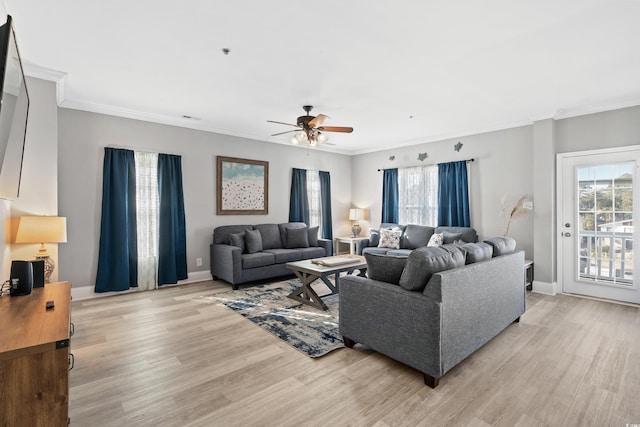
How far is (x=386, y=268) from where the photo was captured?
101 inches

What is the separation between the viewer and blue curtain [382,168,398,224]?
668cm

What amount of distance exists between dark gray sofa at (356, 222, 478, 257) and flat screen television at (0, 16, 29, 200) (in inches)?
166

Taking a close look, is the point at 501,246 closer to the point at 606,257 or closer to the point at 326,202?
the point at 606,257

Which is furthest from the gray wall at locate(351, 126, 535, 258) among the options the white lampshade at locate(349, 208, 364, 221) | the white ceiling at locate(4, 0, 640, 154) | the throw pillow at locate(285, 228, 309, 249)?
the throw pillow at locate(285, 228, 309, 249)

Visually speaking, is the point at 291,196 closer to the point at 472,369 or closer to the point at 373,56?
the point at 373,56

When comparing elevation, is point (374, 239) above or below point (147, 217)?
below

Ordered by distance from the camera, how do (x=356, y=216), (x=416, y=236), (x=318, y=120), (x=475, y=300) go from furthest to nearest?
1. (x=356, y=216)
2. (x=416, y=236)
3. (x=318, y=120)
4. (x=475, y=300)

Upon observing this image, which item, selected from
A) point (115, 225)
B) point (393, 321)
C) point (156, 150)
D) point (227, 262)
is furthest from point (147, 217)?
point (393, 321)

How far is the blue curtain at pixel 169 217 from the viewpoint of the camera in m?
4.81

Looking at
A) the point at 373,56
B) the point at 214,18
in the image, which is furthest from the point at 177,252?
the point at 373,56

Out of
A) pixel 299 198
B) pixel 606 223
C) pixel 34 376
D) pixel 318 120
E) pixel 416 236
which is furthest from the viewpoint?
pixel 299 198

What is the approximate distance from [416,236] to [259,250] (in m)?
2.83

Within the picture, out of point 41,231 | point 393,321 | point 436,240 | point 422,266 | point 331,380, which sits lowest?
point 331,380

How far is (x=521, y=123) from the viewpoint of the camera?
4934mm
